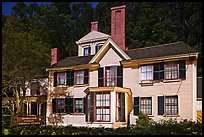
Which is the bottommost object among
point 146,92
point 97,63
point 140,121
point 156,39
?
point 140,121

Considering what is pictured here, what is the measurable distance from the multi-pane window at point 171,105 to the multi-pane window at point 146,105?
1214mm

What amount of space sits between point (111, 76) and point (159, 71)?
12.8ft

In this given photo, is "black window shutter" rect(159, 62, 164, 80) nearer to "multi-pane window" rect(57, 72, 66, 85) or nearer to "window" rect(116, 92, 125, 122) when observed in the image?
"window" rect(116, 92, 125, 122)

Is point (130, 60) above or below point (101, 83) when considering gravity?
above

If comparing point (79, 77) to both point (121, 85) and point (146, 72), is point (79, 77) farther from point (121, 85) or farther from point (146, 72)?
point (146, 72)

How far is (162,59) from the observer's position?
70.7 feet

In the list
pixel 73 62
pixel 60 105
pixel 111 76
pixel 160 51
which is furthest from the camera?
pixel 73 62

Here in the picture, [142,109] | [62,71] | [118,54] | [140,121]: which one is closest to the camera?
[140,121]

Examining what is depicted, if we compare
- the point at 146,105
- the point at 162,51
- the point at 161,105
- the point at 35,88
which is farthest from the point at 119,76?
the point at 35,88

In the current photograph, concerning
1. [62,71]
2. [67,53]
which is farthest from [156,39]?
[62,71]

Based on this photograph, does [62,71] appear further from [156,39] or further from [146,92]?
[156,39]

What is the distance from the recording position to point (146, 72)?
22500 millimetres

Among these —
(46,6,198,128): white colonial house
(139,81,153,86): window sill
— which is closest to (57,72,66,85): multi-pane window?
(46,6,198,128): white colonial house

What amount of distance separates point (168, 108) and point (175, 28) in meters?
23.8
